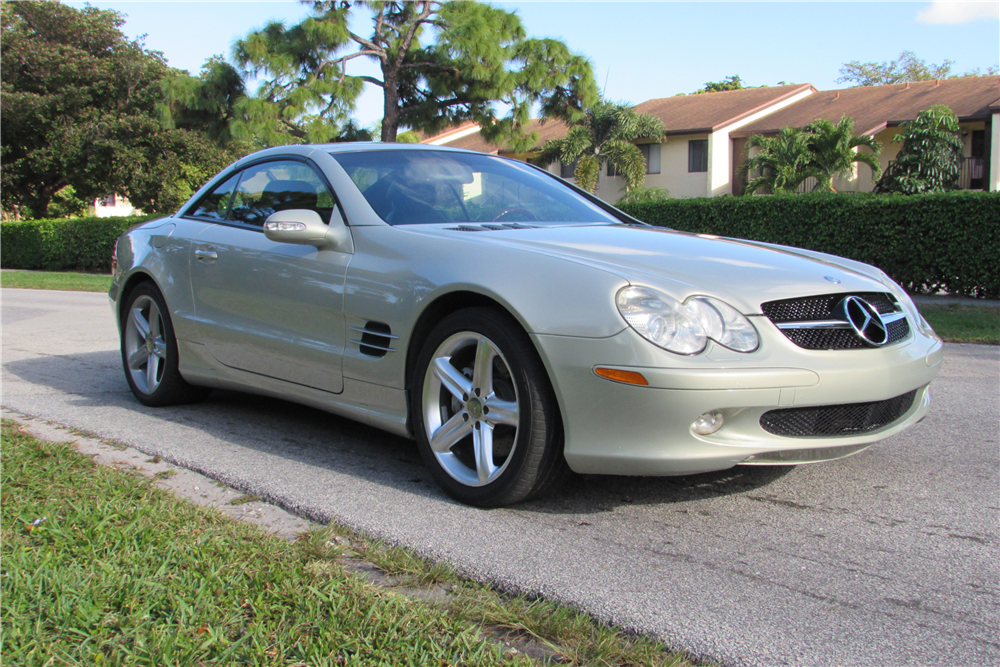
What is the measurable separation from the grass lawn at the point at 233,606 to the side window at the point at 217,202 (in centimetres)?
224

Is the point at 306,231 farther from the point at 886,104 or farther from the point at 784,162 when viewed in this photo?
the point at 886,104

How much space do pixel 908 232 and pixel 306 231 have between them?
41.4ft

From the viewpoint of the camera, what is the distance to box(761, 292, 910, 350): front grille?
313cm

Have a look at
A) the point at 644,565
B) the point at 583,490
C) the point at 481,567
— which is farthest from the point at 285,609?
the point at 583,490

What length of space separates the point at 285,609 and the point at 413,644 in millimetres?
407

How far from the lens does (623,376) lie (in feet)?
9.84

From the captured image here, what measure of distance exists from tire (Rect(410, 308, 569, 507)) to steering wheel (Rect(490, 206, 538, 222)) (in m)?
0.95

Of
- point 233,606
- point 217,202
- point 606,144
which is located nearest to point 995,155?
point 606,144

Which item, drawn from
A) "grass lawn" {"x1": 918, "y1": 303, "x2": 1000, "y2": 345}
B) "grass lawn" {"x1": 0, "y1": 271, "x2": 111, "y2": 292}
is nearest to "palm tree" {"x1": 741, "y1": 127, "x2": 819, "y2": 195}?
"grass lawn" {"x1": 918, "y1": 303, "x2": 1000, "y2": 345}

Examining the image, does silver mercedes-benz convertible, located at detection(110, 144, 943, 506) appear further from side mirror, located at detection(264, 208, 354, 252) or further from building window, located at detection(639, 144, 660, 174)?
building window, located at detection(639, 144, 660, 174)

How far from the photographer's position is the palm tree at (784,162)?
2828 cm

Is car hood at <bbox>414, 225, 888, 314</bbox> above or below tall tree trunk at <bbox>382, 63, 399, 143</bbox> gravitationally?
below

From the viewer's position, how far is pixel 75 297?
1526 cm

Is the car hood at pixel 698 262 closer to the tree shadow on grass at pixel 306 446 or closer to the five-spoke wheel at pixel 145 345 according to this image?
the tree shadow on grass at pixel 306 446
